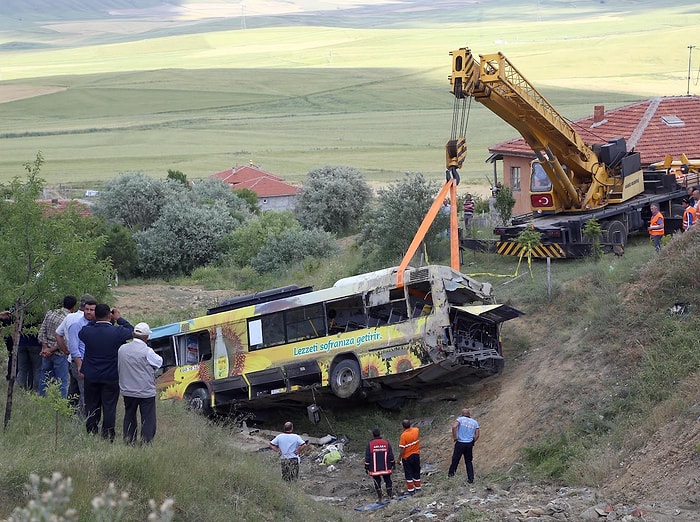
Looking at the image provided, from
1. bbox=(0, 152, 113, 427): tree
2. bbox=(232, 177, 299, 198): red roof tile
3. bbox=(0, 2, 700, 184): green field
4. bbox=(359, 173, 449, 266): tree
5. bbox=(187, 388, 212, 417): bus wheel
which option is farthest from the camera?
bbox=(0, 2, 700, 184): green field

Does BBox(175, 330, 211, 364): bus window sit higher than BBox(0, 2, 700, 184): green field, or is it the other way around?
BBox(0, 2, 700, 184): green field

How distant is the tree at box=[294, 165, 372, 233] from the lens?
57875 mm

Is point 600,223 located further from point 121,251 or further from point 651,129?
point 121,251

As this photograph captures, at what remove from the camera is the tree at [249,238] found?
46.1 metres

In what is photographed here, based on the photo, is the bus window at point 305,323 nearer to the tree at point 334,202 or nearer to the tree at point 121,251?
the tree at point 121,251

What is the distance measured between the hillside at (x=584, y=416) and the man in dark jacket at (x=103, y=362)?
4.00 metres

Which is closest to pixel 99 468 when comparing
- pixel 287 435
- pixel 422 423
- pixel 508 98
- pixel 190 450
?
pixel 190 450

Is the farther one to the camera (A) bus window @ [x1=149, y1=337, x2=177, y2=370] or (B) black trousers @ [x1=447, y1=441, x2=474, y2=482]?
(A) bus window @ [x1=149, y1=337, x2=177, y2=370]

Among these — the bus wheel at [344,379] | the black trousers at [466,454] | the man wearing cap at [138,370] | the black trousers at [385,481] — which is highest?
the man wearing cap at [138,370]

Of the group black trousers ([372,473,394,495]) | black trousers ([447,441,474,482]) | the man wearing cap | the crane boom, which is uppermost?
the crane boom

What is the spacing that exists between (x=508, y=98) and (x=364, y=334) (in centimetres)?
1020

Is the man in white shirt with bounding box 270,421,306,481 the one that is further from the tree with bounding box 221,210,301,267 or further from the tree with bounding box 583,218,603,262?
the tree with bounding box 221,210,301,267

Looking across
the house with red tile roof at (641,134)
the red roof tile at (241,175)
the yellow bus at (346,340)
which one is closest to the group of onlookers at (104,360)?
the yellow bus at (346,340)

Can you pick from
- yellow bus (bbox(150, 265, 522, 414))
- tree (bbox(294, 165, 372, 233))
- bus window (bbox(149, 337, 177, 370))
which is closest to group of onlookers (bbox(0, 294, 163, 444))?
yellow bus (bbox(150, 265, 522, 414))
